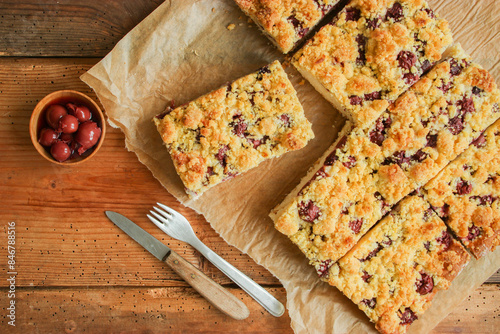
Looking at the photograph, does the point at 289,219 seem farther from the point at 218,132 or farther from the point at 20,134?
the point at 20,134

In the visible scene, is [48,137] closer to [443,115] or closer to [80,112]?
[80,112]

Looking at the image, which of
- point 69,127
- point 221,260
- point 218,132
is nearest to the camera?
point 69,127

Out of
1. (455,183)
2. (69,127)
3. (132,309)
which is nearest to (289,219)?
(455,183)

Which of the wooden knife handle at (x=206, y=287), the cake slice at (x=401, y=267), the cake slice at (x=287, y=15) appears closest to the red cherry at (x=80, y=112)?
the wooden knife handle at (x=206, y=287)

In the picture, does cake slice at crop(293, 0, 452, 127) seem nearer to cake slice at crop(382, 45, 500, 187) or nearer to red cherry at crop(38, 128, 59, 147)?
cake slice at crop(382, 45, 500, 187)

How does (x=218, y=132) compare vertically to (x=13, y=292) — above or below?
above

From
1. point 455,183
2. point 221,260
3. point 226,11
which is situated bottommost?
point 221,260

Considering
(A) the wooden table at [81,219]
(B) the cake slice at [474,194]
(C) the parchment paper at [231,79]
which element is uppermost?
(B) the cake slice at [474,194]

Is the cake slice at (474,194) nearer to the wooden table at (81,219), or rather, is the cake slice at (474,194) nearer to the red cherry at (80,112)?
the wooden table at (81,219)
